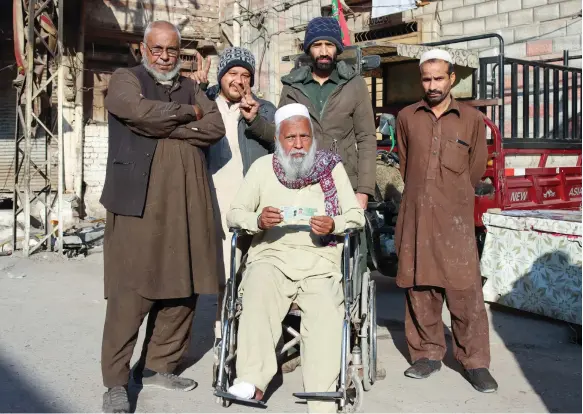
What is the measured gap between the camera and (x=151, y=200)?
3.35 metres

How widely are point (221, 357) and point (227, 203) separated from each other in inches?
40.2

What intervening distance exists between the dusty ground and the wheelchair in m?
0.22

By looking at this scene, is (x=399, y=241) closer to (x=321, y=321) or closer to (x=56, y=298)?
(x=321, y=321)

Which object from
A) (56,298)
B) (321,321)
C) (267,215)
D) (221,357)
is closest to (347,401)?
(321,321)

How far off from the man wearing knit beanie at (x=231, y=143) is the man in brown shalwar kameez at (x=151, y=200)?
1.29 ft

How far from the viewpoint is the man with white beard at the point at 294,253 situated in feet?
10.7

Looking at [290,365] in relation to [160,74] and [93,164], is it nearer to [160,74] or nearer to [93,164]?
[160,74]

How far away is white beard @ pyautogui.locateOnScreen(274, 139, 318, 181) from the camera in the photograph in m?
3.56

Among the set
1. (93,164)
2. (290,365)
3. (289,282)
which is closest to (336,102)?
(289,282)

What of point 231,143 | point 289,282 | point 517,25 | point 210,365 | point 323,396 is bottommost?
point 210,365

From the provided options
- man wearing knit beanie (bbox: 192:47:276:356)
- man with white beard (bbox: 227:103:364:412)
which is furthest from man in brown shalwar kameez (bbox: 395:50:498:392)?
man wearing knit beanie (bbox: 192:47:276:356)

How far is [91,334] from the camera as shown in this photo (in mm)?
5121

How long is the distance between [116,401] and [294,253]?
1149mm

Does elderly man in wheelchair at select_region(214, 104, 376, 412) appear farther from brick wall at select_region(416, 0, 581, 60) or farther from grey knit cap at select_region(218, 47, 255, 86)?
brick wall at select_region(416, 0, 581, 60)
